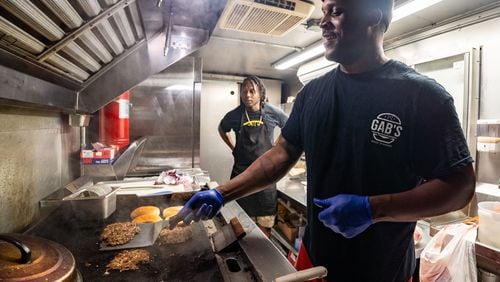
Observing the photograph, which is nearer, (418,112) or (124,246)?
(418,112)

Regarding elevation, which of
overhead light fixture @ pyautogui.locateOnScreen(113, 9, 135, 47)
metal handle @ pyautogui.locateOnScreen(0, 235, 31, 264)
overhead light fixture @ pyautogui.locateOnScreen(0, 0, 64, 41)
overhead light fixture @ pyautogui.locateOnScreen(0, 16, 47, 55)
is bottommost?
metal handle @ pyautogui.locateOnScreen(0, 235, 31, 264)

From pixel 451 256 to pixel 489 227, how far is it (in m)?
0.27

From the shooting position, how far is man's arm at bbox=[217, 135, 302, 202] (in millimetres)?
1244

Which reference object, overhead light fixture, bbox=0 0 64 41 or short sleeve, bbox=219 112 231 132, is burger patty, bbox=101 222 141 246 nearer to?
overhead light fixture, bbox=0 0 64 41

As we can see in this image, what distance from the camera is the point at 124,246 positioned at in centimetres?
111

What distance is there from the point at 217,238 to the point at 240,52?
2937 millimetres

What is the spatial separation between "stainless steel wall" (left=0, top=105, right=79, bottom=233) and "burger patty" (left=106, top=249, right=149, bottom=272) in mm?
605

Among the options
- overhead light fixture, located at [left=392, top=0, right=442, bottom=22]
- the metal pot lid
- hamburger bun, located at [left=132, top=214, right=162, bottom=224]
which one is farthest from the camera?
overhead light fixture, located at [left=392, top=0, right=442, bottom=22]

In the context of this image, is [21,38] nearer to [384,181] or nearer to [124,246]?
[124,246]

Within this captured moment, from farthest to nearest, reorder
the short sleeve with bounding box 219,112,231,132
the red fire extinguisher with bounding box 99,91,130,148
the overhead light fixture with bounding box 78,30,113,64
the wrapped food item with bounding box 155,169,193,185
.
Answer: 1. the short sleeve with bounding box 219,112,231,132
2. the red fire extinguisher with bounding box 99,91,130,148
3. the wrapped food item with bounding box 155,169,193,185
4. the overhead light fixture with bounding box 78,30,113,64

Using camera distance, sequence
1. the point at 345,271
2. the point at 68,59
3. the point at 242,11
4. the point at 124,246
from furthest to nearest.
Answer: the point at 242,11 → the point at 68,59 → the point at 124,246 → the point at 345,271

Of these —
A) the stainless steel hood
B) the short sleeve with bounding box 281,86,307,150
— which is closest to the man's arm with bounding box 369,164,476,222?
the short sleeve with bounding box 281,86,307,150

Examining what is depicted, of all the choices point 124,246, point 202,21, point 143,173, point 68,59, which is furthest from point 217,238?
point 143,173

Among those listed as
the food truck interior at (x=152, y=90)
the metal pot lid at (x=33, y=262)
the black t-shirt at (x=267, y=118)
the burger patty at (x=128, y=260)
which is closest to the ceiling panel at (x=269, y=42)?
the food truck interior at (x=152, y=90)
